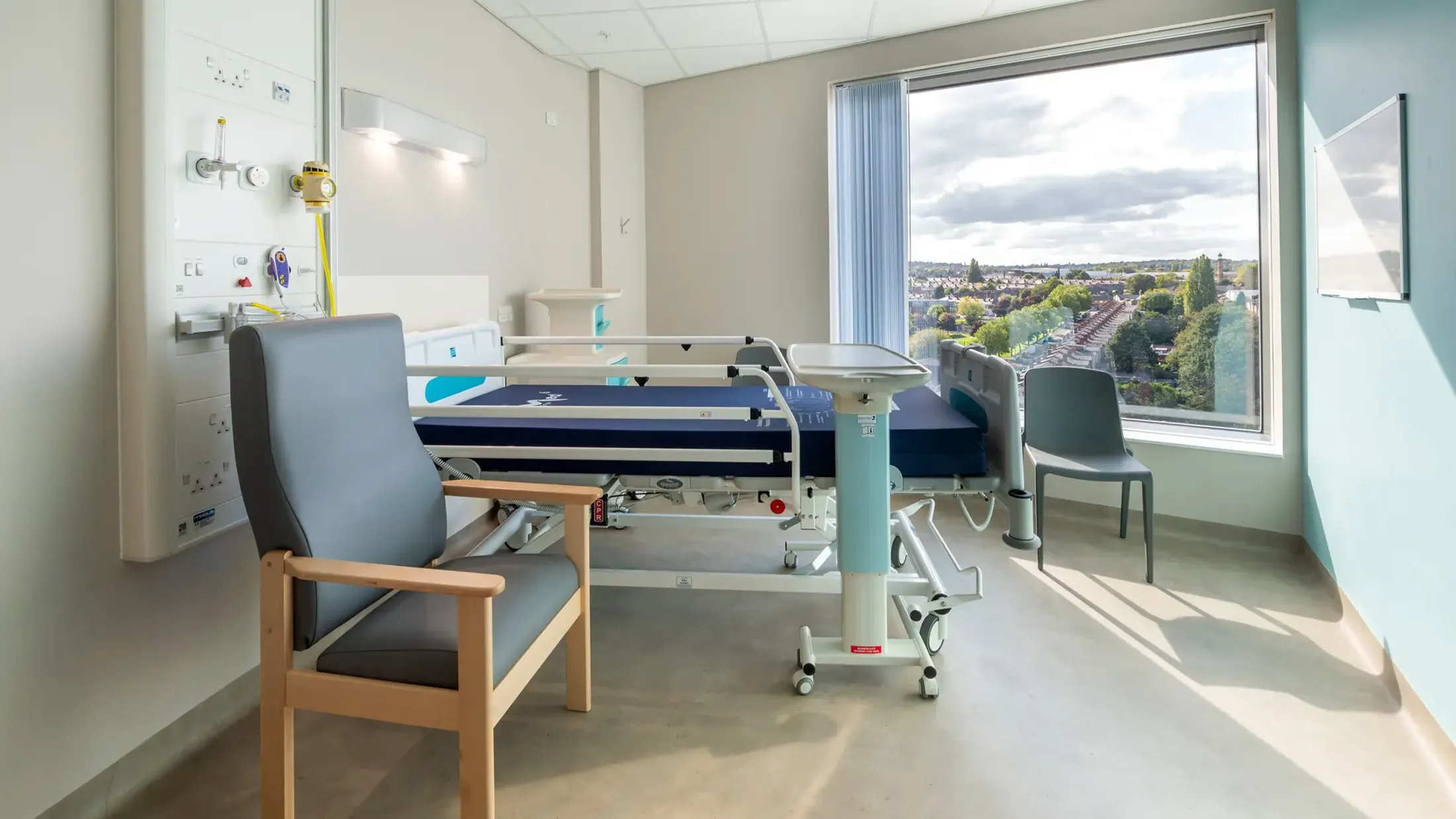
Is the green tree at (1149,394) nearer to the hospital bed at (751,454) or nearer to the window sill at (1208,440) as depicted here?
the window sill at (1208,440)

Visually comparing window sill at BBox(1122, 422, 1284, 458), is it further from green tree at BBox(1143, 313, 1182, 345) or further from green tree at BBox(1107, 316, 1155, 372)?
green tree at BBox(1143, 313, 1182, 345)

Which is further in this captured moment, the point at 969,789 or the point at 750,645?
the point at 750,645

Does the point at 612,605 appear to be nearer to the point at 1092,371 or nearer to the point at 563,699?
the point at 563,699

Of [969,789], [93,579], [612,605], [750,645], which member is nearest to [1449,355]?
[969,789]

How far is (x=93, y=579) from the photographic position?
1.77m

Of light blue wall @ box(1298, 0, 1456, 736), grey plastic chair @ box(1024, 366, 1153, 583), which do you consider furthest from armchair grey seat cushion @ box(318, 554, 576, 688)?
grey plastic chair @ box(1024, 366, 1153, 583)

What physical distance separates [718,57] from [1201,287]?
3.07 m

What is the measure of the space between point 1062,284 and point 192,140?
407cm

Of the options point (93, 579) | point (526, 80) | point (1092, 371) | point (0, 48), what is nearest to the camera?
point (0, 48)

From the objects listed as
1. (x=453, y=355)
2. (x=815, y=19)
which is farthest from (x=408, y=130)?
(x=815, y=19)

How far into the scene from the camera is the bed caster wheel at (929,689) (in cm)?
224

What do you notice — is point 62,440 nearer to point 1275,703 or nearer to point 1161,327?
point 1275,703

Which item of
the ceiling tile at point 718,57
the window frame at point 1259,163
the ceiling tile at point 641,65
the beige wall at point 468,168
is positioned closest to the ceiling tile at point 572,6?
the beige wall at point 468,168

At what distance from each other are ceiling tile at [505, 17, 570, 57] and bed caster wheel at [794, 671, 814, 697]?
350cm
